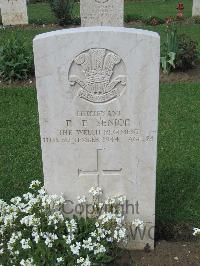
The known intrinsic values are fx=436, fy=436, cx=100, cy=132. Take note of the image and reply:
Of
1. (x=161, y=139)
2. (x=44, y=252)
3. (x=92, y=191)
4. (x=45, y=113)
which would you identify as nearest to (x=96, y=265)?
(x=44, y=252)

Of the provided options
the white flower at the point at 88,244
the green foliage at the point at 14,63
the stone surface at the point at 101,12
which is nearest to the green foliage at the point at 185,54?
the stone surface at the point at 101,12

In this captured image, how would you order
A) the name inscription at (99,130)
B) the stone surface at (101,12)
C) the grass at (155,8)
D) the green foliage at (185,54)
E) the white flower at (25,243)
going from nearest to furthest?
1. the white flower at (25,243)
2. the name inscription at (99,130)
3. the green foliage at (185,54)
4. the stone surface at (101,12)
5. the grass at (155,8)

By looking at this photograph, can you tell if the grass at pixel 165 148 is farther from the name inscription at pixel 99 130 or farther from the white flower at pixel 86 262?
the white flower at pixel 86 262

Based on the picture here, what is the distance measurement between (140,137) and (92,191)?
0.63 m

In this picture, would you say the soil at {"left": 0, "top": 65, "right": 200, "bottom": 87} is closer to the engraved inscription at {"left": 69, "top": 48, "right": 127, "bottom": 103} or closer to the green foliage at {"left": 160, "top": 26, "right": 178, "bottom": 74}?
the green foliage at {"left": 160, "top": 26, "right": 178, "bottom": 74}

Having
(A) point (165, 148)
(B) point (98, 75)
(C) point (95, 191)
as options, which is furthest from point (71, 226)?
(A) point (165, 148)

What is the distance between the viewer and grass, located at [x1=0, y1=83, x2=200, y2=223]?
15.6 ft

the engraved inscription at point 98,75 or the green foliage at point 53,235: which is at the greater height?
the engraved inscription at point 98,75

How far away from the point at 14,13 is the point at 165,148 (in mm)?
10225

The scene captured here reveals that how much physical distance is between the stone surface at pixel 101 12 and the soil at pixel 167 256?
7.79 metres

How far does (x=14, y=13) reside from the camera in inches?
569

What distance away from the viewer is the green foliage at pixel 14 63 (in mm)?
8594

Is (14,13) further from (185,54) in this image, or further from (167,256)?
(167,256)

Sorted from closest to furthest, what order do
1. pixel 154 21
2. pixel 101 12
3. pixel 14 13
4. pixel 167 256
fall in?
pixel 167 256
pixel 101 12
pixel 154 21
pixel 14 13
